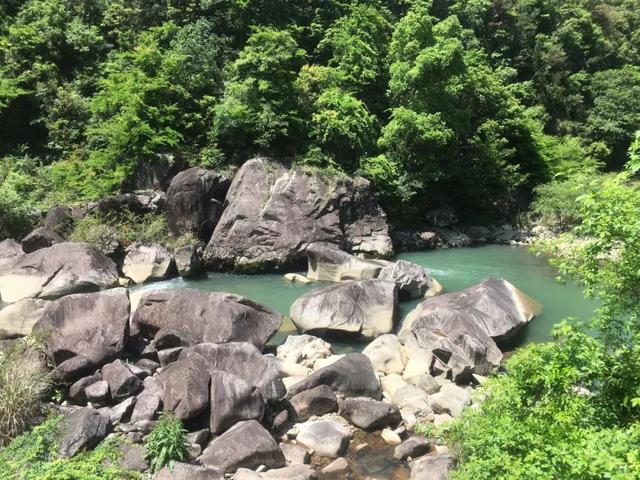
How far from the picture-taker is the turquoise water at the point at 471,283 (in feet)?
50.9

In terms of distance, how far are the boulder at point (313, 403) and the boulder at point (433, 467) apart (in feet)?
7.70

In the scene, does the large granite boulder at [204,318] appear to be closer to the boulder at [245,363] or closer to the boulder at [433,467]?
the boulder at [245,363]

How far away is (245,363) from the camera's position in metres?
10.4

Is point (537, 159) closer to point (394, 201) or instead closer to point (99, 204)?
point (394, 201)

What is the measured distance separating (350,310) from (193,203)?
10208 mm

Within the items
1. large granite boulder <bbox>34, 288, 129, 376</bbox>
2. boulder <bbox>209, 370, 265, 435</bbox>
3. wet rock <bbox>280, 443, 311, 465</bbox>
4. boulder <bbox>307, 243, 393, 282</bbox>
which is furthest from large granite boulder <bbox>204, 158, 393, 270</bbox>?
wet rock <bbox>280, 443, 311, 465</bbox>

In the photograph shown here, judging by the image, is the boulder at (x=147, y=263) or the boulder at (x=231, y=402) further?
the boulder at (x=147, y=263)

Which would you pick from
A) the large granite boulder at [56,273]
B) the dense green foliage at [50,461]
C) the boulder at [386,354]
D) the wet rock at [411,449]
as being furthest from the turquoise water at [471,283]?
the dense green foliage at [50,461]

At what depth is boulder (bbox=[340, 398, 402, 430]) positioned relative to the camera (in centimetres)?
959

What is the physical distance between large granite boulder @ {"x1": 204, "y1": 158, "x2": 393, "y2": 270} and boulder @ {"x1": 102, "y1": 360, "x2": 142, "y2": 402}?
10819 mm

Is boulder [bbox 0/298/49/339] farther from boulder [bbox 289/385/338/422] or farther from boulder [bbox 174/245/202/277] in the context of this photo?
boulder [bbox 289/385/338/422]

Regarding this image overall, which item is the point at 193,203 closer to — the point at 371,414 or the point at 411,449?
the point at 371,414

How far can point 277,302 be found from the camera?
56.3 feet

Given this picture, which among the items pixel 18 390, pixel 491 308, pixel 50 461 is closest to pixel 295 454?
pixel 50 461
